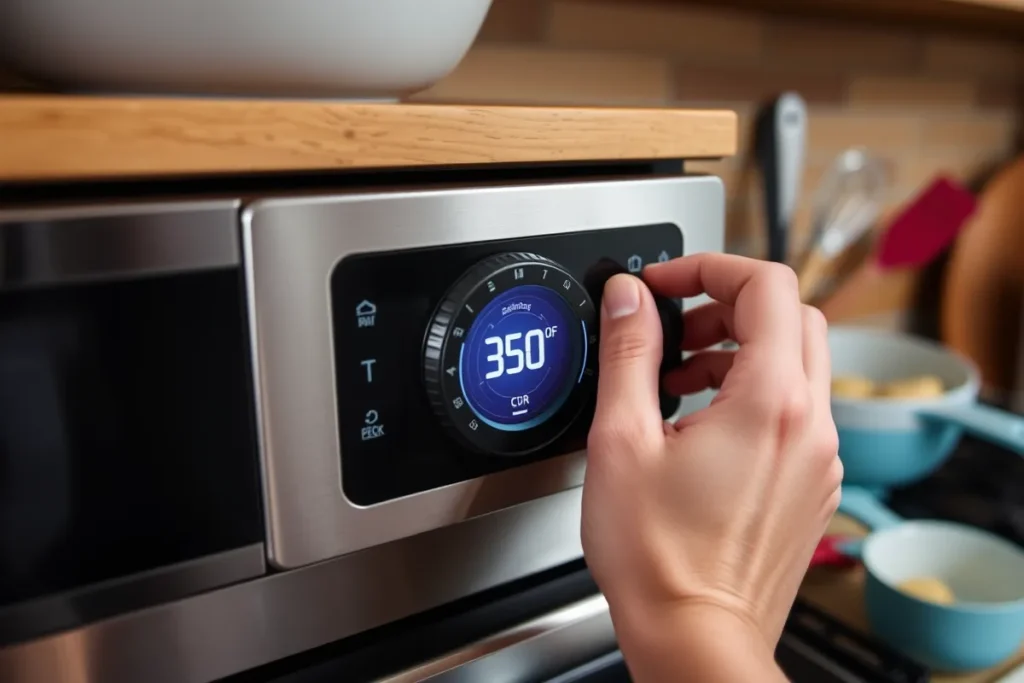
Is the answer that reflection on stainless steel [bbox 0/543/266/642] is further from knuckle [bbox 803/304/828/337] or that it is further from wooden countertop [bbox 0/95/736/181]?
knuckle [bbox 803/304/828/337]

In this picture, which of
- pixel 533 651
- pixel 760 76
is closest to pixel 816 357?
pixel 533 651

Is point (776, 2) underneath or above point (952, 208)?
above

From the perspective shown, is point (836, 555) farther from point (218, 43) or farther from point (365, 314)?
point (218, 43)

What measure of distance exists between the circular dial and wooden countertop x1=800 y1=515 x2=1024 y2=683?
362 millimetres

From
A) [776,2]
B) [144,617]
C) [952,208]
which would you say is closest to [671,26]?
[776,2]

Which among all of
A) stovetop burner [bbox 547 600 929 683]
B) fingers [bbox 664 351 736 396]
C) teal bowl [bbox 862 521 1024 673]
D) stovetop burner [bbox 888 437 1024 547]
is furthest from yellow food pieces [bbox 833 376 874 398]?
fingers [bbox 664 351 736 396]

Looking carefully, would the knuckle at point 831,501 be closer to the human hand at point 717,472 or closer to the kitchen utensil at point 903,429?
the human hand at point 717,472

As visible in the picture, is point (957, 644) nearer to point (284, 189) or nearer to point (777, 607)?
point (777, 607)

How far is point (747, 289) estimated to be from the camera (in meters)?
0.44

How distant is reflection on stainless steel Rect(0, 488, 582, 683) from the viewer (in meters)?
0.35

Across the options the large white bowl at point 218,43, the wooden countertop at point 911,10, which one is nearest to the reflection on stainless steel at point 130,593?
the large white bowl at point 218,43

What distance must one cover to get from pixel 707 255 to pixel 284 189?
0.23m

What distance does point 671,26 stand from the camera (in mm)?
916

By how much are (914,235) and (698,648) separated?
3.09ft
